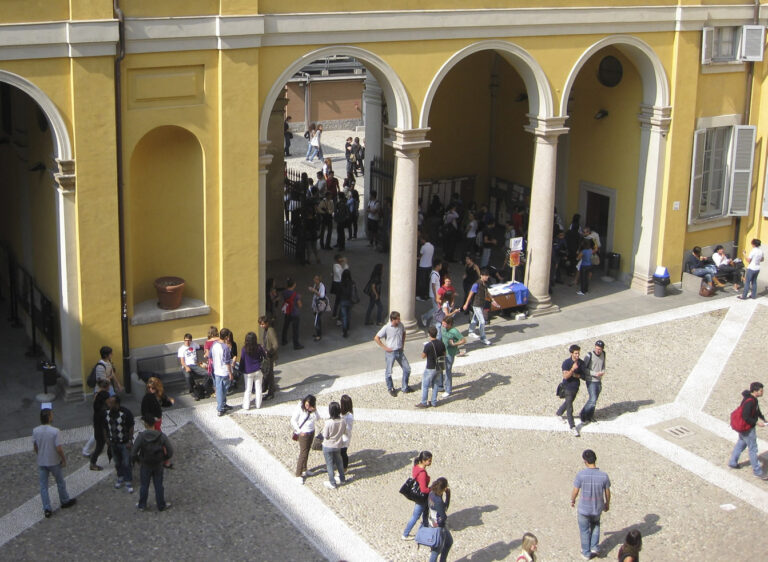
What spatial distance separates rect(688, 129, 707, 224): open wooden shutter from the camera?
24.5 m

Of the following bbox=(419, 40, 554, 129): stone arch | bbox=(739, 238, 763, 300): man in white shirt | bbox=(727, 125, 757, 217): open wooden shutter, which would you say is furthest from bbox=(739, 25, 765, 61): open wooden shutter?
bbox=(419, 40, 554, 129): stone arch

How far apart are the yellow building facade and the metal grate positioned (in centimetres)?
550

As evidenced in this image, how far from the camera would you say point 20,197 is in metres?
20.8

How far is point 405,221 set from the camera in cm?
2089

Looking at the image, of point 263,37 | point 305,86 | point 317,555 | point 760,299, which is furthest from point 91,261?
point 305,86

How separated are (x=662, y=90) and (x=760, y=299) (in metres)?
5.25

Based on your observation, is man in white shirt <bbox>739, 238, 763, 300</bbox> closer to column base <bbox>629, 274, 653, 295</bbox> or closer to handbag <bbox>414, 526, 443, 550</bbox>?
column base <bbox>629, 274, 653, 295</bbox>

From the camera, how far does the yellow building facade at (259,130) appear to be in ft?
57.1

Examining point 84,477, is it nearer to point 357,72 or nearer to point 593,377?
point 593,377

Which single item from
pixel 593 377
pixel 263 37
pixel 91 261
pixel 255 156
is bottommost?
pixel 593 377

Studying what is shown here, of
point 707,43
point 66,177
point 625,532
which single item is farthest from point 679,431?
point 66,177

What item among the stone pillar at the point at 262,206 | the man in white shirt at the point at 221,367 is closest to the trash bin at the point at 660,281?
the stone pillar at the point at 262,206

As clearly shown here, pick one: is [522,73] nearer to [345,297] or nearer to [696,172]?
[696,172]

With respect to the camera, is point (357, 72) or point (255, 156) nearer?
point (255, 156)
